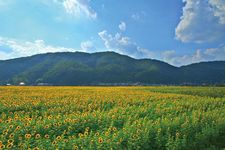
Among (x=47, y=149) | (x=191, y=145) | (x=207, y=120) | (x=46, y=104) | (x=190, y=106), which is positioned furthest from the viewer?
(x=190, y=106)

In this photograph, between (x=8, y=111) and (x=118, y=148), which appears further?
(x=8, y=111)

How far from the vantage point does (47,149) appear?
11125mm

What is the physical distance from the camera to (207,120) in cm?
1903

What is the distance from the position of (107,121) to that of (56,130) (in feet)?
11.9

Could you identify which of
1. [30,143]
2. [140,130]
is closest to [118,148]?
[140,130]

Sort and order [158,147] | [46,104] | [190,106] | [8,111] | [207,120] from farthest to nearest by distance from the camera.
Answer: [190,106] → [46,104] → [8,111] → [207,120] → [158,147]

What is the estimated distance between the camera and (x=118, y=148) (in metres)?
12.0

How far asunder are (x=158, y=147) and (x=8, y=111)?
38.4 feet

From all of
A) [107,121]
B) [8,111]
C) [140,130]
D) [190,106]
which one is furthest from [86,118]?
[190,106]

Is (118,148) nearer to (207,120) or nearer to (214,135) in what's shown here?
(214,135)

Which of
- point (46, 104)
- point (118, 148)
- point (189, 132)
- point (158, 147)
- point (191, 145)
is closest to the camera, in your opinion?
point (118, 148)

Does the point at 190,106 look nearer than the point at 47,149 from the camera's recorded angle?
No

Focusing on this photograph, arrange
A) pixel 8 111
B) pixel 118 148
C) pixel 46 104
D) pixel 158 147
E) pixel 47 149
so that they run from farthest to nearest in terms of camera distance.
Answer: pixel 46 104 < pixel 8 111 < pixel 158 147 < pixel 118 148 < pixel 47 149

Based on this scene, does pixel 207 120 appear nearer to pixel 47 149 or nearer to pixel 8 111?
pixel 47 149
